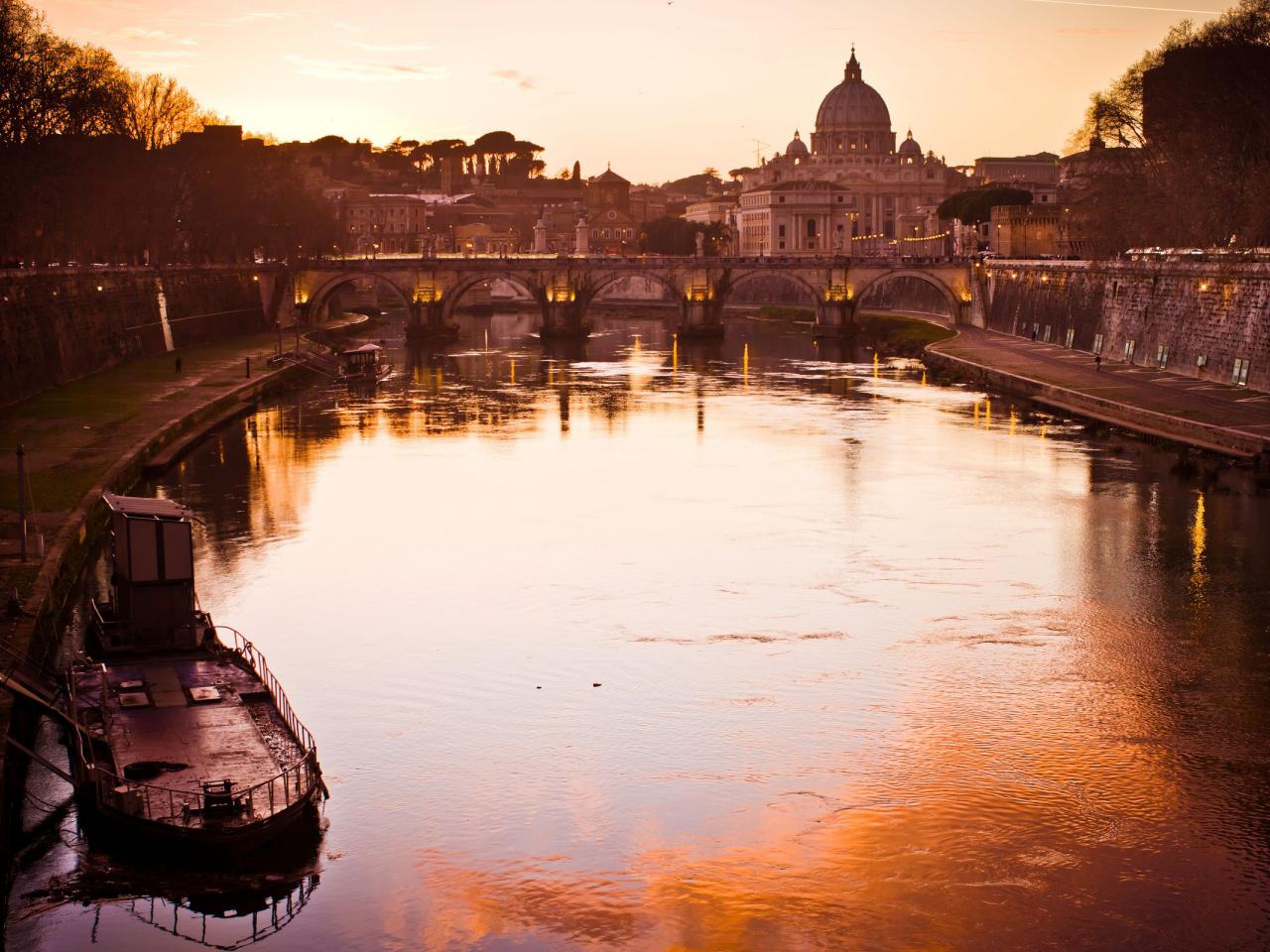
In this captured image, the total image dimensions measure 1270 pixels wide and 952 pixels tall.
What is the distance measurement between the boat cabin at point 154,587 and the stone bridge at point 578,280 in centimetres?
6546

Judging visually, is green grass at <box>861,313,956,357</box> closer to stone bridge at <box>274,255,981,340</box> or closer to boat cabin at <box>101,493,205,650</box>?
stone bridge at <box>274,255,981,340</box>

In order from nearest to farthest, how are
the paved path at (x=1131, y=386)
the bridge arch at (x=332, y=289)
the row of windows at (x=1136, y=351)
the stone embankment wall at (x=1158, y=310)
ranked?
the paved path at (x=1131, y=386) < the stone embankment wall at (x=1158, y=310) < the row of windows at (x=1136, y=351) < the bridge arch at (x=332, y=289)

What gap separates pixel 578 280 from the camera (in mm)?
88250

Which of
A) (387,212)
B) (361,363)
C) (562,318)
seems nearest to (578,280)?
(562,318)

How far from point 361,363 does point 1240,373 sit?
32.3m

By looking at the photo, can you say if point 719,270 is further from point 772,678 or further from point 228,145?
point 772,678

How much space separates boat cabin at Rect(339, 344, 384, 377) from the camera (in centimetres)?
6194

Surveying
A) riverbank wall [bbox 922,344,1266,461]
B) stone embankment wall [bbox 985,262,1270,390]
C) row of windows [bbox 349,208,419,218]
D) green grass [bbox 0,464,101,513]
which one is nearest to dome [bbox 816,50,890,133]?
row of windows [bbox 349,208,419,218]

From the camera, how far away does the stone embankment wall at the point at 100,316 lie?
41906 mm

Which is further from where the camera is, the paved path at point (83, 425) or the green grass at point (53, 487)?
the green grass at point (53, 487)

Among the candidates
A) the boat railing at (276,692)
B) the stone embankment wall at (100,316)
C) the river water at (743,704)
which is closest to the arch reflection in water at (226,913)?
the river water at (743,704)

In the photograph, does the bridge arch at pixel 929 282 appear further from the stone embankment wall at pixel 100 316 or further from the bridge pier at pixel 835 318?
the stone embankment wall at pixel 100 316

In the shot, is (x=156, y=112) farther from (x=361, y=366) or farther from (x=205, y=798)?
(x=205, y=798)

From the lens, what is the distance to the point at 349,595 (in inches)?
1014
